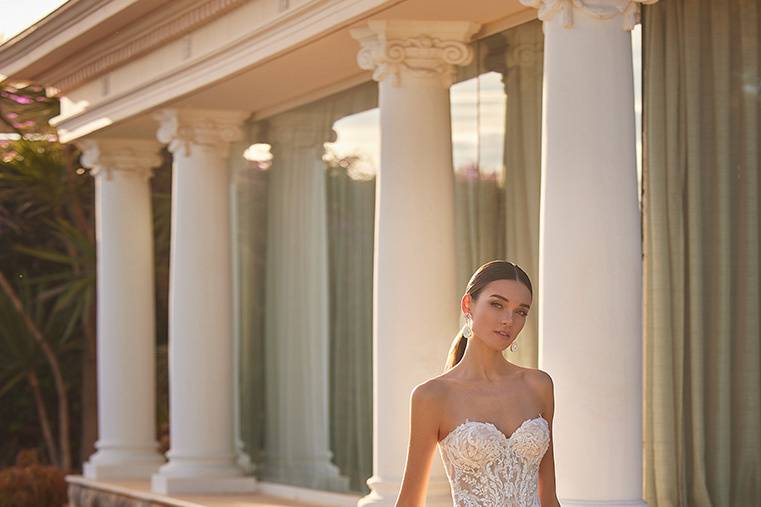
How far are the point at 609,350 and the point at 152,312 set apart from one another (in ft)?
34.6

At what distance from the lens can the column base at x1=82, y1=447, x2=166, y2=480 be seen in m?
18.4

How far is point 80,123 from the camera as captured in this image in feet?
60.0

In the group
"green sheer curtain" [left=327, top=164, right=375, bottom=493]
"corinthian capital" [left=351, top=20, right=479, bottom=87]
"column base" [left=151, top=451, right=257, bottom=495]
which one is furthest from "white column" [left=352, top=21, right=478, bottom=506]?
"column base" [left=151, top=451, right=257, bottom=495]

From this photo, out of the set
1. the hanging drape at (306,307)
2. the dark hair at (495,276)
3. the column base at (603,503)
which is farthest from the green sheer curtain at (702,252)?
the dark hair at (495,276)

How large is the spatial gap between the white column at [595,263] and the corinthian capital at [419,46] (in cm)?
229

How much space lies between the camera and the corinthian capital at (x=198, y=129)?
1636 centimetres

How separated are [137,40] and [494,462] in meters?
11.3

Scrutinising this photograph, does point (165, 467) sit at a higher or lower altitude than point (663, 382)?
lower

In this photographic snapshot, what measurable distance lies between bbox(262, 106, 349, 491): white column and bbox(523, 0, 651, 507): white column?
6505mm

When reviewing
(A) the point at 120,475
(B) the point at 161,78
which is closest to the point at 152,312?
(A) the point at 120,475

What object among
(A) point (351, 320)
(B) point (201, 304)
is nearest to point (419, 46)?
(A) point (351, 320)

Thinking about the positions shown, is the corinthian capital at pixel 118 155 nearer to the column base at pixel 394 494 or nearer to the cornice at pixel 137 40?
the cornice at pixel 137 40

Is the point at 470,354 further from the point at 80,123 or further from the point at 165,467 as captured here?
the point at 80,123

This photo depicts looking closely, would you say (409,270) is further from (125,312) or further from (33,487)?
(33,487)
